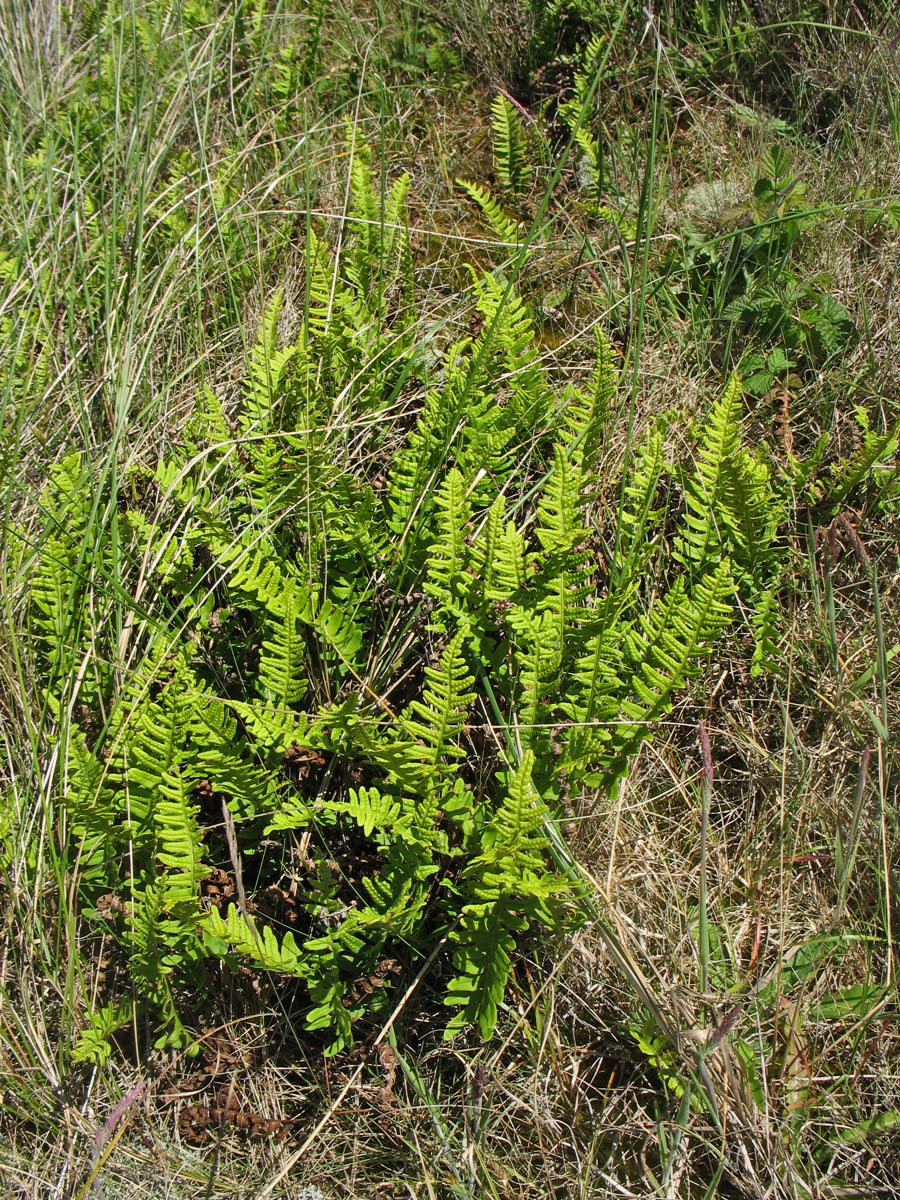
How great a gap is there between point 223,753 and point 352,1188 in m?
0.88

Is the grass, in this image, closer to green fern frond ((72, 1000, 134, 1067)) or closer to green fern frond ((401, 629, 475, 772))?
green fern frond ((72, 1000, 134, 1067))

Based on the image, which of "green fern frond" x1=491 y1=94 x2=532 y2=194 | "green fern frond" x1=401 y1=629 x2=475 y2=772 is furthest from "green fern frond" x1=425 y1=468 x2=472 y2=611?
"green fern frond" x1=491 y1=94 x2=532 y2=194

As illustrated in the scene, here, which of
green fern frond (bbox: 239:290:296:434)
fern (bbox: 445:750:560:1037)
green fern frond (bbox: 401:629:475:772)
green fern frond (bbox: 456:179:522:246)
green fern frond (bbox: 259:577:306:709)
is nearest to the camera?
fern (bbox: 445:750:560:1037)

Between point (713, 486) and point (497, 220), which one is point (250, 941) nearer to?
point (713, 486)

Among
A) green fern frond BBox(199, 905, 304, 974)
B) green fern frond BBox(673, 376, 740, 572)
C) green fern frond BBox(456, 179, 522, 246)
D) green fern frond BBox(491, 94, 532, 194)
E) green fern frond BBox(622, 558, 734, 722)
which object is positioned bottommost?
green fern frond BBox(199, 905, 304, 974)

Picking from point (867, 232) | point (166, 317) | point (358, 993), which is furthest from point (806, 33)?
point (358, 993)

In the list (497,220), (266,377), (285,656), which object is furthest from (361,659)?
(497,220)

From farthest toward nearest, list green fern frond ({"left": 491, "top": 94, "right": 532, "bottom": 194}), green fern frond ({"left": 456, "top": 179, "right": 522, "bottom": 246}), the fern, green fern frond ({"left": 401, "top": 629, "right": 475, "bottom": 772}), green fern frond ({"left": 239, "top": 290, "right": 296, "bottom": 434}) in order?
1. green fern frond ({"left": 491, "top": 94, "right": 532, "bottom": 194})
2. green fern frond ({"left": 456, "top": 179, "right": 522, "bottom": 246})
3. green fern frond ({"left": 239, "top": 290, "right": 296, "bottom": 434})
4. green fern frond ({"left": 401, "top": 629, "right": 475, "bottom": 772})
5. the fern

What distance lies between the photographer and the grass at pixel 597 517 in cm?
183

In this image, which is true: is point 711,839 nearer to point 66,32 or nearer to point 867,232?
point 867,232

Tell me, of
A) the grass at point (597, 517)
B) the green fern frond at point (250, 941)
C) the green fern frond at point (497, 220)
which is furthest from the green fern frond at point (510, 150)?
the green fern frond at point (250, 941)

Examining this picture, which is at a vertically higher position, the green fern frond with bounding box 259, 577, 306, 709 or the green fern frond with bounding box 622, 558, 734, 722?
the green fern frond with bounding box 622, 558, 734, 722

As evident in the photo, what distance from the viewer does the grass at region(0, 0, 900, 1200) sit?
183cm

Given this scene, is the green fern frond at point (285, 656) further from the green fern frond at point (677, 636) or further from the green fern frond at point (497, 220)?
the green fern frond at point (497, 220)
